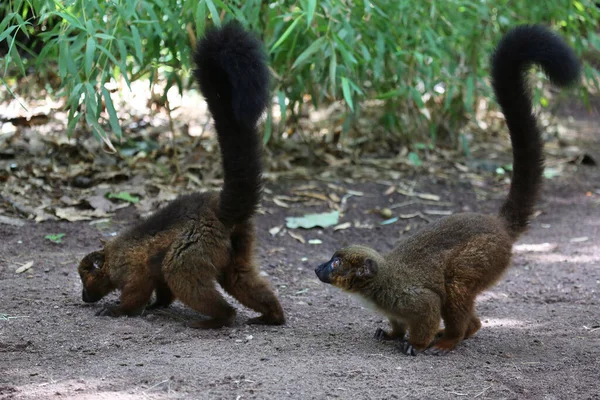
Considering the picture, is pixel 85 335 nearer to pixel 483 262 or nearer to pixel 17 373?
pixel 17 373

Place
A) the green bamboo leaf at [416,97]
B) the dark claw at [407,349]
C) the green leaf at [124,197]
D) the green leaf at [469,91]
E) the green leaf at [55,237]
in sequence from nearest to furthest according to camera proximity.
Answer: the dark claw at [407,349]
the green leaf at [55,237]
the green leaf at [124,197]
the green bamboo leaf at [416,97]
the green leaf at [469,91]

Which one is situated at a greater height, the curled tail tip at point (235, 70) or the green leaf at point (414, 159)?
the curled tail tip at point (235, 70)

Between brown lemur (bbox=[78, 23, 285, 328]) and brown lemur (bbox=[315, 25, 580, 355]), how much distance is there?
583 mm

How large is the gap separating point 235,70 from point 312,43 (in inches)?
87.8

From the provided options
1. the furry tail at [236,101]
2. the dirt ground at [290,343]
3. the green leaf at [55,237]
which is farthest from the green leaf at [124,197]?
the furry tail at [236,101]

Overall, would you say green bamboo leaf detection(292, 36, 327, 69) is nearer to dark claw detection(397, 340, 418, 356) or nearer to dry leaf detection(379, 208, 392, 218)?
dry leaf detection(379, 208, 392, 218)

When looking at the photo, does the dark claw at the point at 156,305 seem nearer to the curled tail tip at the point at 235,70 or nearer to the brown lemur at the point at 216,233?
the brown lemur at the point at 216,233

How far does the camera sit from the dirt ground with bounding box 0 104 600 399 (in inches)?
148

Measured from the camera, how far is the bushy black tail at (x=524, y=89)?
452 cm

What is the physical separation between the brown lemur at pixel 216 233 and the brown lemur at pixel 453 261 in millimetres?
583

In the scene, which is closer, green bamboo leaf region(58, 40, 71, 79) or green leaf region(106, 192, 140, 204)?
green bamboo leaf region(58, 40, 71, 79)

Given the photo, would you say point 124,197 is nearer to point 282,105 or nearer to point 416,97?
point 282,105

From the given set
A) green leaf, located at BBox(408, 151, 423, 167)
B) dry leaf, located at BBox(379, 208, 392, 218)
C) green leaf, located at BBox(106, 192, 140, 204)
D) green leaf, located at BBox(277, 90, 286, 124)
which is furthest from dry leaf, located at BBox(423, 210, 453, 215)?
green leaf, located at BBox(106, 192, 140, 204)

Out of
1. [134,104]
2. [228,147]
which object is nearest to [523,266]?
[228,147]
